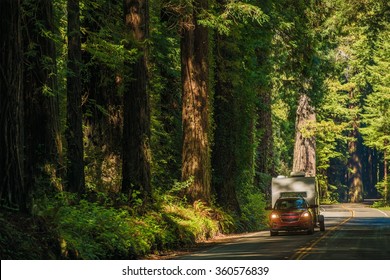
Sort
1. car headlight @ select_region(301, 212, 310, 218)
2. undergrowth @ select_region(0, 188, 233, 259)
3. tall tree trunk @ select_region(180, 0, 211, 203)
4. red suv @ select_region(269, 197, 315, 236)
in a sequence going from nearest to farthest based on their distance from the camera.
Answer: undergrowth @ select_region(0, 188, 233, 259)
tall tree trunk @ select_region(180, 0, 211, 203)
red suv @ select_region(269, 197, 315, 236)
car headlight @ select_region(301, 212, 310, 218)

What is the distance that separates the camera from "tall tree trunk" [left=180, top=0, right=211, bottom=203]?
33156 mm

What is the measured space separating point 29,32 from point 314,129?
4874 centimetres

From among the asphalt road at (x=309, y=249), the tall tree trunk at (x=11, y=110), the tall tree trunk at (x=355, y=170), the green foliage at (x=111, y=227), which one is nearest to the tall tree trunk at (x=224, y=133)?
the green foliage at (x=111, y=227)

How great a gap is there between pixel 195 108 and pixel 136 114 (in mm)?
7305

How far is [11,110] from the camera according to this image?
59.0 ft

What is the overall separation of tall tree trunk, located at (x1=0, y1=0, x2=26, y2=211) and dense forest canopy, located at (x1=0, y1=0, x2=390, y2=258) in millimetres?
23

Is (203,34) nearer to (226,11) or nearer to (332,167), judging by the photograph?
(226,11)

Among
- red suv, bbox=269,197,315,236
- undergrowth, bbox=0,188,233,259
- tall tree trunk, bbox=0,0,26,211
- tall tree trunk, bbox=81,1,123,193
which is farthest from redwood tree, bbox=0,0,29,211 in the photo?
red suv, bbox=269,197,315,236

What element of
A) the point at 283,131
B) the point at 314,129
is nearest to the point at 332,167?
the point at 283,131

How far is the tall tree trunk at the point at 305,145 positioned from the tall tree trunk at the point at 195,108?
30.7 m

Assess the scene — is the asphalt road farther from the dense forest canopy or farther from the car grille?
the car grille

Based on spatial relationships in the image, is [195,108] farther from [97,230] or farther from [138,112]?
[97,230]

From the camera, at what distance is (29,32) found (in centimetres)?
1997

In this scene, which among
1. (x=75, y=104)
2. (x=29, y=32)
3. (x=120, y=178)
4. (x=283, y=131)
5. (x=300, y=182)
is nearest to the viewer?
(x=29, y=32)
